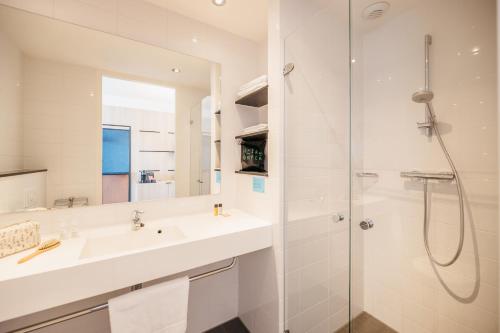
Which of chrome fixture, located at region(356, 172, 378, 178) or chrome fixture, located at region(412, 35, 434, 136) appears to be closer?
chrome fixture, located at region(412, 35, 434, 136)

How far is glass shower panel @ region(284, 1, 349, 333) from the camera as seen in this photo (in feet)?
4.21

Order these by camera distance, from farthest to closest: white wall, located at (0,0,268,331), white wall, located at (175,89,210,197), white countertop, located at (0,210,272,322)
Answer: white wall, located at (175,89,210,197), white wall, located at (0,0,268,331), white countertop, located at (0,210,272,322)

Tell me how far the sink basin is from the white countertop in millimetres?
32

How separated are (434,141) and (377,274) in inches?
35.4

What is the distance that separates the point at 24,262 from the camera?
2.81 feet

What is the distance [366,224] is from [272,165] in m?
0.71

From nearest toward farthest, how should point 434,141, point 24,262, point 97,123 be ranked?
point 24,262, point 434,141, point 97,123

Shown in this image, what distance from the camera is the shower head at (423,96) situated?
1.16m

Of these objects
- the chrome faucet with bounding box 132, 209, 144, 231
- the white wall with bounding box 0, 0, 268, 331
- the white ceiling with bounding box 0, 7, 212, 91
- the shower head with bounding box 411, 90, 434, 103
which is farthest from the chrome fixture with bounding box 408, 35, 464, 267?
the chrome faucet with bounding box 132, 209, 144, 231

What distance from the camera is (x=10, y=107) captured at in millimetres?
1100

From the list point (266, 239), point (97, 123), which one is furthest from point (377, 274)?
point (97, 123)

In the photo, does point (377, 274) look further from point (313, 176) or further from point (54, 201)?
point (54, 201)

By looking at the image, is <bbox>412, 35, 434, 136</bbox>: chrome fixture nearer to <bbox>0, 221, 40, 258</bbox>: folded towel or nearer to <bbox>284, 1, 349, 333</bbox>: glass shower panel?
<bbox>284, 1, 349, 333</bbox>: glass shower panel

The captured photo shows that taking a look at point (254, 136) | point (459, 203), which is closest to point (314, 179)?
point (254, 136)
